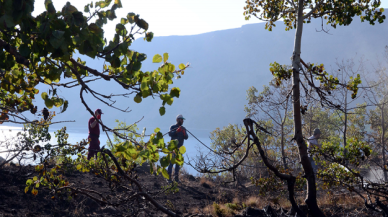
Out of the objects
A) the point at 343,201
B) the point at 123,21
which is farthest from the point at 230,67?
the point at 123,21

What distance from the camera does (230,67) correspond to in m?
150

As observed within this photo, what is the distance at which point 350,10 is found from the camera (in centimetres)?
417

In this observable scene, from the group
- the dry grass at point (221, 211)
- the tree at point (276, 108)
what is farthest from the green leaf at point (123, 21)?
the dry grass at point (221, 211)

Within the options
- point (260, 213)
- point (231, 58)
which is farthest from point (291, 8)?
point (231, 58)

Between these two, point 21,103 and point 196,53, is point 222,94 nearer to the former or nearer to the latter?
point 196,53

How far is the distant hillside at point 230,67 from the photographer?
400 feet

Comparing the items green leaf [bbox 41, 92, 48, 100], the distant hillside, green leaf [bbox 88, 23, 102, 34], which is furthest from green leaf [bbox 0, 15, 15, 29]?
the distant hillside

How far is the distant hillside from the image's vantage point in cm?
12201

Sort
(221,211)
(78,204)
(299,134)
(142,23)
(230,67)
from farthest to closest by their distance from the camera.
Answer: (230,67), (221,211), (78,204), (299,134), (142,23)

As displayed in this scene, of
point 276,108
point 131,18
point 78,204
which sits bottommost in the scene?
point 78,204

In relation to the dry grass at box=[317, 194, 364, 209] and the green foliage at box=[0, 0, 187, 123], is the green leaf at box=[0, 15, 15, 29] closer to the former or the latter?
the green foliage at box=[0, 0, 187, 123]

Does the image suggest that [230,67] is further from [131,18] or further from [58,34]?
[58,34]

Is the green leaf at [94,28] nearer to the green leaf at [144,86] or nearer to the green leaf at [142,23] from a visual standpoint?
the green leaf at [142,23]

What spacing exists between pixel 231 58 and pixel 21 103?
159586 mm
